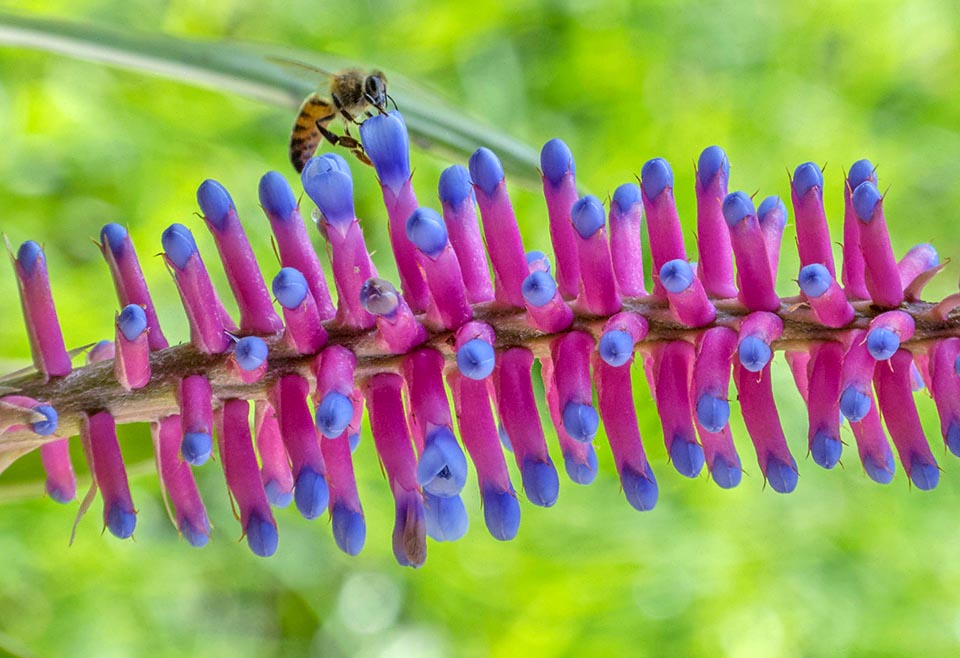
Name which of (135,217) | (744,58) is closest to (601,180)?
→ (744,58)

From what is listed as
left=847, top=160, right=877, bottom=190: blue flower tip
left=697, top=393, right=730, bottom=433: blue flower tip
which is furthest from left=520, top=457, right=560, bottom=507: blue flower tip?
left=847, top=160, right=877, bottom=190: blue flower tip

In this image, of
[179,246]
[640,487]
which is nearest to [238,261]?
[179,246]

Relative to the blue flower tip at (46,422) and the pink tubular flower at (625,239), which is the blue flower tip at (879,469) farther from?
the blue flower tip at (46,422)

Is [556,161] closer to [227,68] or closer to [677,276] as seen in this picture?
[677,276]

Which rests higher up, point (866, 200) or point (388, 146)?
point (388, 146)

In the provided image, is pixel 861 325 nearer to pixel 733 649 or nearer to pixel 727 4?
pixel 733 649
